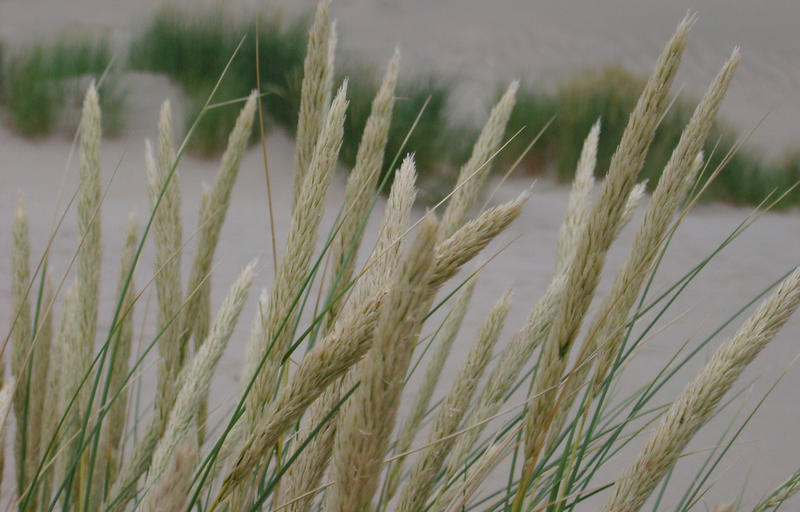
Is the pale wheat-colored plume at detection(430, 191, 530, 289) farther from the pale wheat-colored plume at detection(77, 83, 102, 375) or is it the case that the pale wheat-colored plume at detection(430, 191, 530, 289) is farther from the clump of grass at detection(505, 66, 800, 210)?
the clump of grass at detection(505, 66, 800, 210)

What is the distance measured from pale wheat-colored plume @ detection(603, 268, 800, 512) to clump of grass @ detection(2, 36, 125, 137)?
6.59 metres

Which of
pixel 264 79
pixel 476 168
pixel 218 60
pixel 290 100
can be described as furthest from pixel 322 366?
pixel 218 60

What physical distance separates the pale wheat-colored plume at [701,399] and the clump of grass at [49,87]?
21.6 feet

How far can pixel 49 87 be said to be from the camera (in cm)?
682

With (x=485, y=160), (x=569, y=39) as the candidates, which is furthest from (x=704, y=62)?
(x=485, y=160)

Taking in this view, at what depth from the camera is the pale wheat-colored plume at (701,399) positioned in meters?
0.70

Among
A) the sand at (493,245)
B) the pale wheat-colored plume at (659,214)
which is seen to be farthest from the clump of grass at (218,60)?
the pale wheat-colored plume at (659,214)

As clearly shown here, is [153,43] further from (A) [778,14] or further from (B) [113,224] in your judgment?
(A) [778,14]

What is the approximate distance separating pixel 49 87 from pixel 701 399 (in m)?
7.08

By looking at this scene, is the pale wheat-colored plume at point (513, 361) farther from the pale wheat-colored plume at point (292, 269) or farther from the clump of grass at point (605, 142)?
the clump of grass at point (605, 142)

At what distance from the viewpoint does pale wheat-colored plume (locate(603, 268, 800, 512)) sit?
0.70m

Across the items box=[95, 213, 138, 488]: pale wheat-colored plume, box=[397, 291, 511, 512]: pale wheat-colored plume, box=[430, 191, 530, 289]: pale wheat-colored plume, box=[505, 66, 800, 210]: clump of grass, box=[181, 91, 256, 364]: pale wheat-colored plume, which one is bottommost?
box=[505, 66, 800, 210]: clump of grass

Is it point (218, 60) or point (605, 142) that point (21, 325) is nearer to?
point (218, 60)

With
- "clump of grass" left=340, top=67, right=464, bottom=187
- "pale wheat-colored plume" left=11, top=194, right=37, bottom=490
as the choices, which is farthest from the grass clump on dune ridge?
"pale wheat-colored plume" left=11, top=194, right=37, bottom=490
